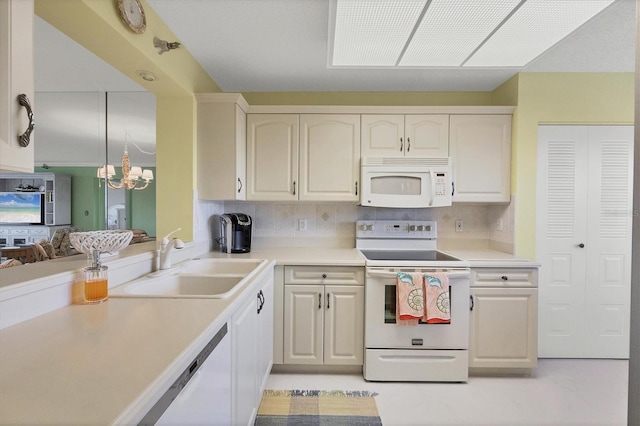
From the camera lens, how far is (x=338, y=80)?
8.75ft

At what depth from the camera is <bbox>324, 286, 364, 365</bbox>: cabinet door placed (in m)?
2.34

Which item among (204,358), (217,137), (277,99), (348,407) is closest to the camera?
(204,358)

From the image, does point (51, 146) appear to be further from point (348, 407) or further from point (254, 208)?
point (348, 407)

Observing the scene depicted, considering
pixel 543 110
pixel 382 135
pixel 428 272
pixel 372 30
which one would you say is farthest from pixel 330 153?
pixel 543 110

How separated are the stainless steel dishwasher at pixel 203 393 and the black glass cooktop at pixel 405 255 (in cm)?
165

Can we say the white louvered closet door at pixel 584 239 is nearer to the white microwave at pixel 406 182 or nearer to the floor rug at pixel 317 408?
the white microwave at pixel 406 182

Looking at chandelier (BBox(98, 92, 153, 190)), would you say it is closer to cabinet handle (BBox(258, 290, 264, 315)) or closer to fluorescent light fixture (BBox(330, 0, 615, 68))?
cabinet handle (BBox(258, 290, 264, 315))

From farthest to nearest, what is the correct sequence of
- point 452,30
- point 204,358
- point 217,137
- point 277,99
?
point 277,99
point 217,137
point 452,30
point 204,358

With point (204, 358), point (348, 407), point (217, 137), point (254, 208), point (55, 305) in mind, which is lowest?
point (348, 407)

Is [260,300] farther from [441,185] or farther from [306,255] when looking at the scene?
[441,185]

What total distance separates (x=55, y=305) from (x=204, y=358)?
611 millimetres

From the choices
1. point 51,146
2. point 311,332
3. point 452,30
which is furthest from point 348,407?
point 51,146

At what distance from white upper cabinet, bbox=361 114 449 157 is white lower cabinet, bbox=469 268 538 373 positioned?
40.7 inches

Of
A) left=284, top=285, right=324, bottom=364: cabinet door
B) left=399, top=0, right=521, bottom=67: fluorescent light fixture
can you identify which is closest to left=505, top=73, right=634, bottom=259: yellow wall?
left=399, top=0, right=521, bottom=67: fluorescent light fixture
